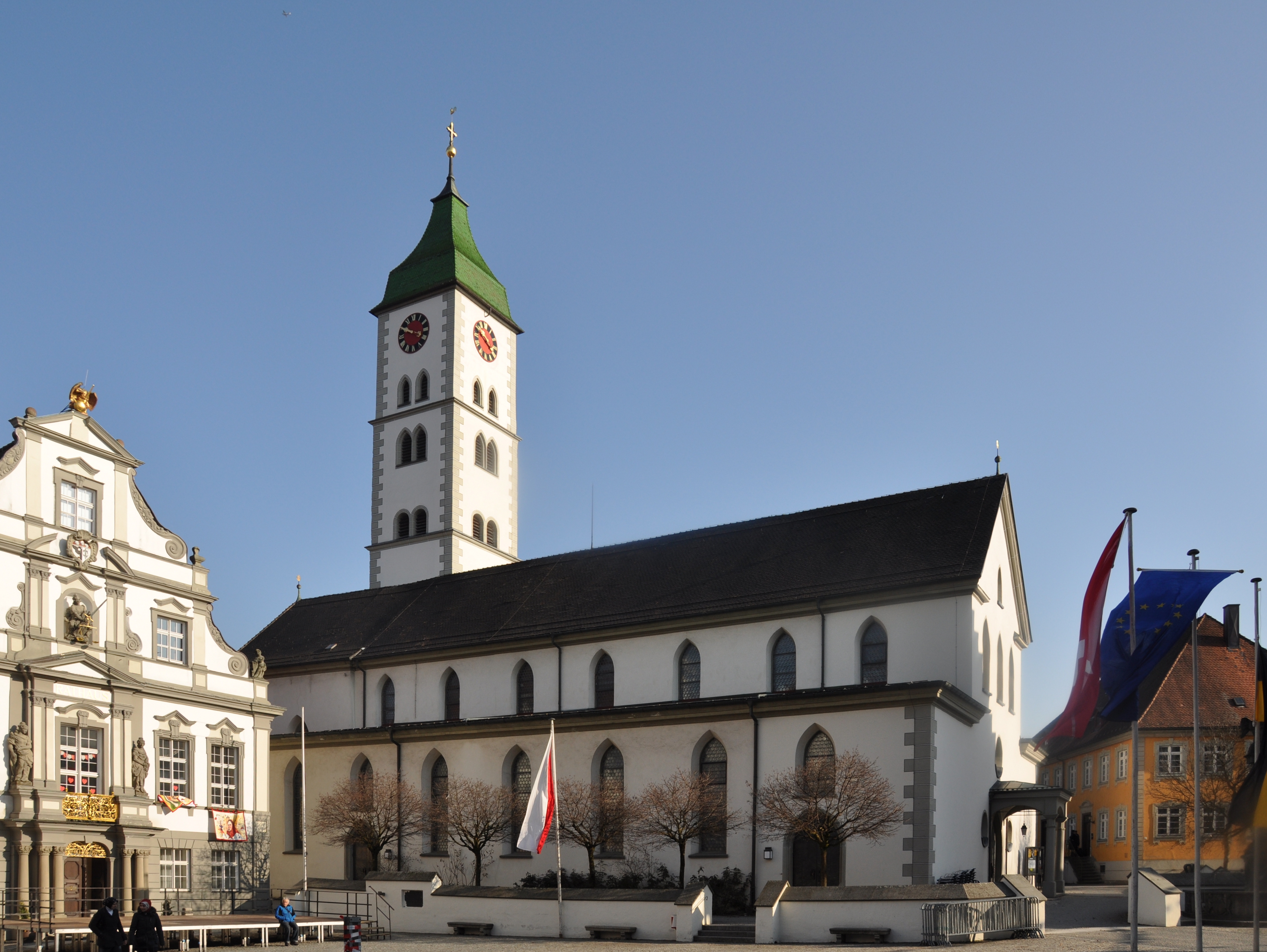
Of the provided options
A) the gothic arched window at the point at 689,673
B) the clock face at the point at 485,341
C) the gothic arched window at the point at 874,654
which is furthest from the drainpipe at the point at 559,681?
the clock face at the point at 485,341

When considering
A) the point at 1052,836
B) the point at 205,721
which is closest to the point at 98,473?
the point at 205,721

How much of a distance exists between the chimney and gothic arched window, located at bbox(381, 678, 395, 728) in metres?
37.1

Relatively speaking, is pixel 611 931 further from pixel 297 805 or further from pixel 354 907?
pixel 297 805

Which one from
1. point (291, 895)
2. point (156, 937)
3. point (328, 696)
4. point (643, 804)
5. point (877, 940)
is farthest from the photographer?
point (328, 696)

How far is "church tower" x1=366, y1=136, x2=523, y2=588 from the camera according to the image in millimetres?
55406

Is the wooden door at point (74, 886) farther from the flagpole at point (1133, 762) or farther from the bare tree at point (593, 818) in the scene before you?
the flagpole at point (1133, 762)

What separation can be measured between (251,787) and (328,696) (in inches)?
273

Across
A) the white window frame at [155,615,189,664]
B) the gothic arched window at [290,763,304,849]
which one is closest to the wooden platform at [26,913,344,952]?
the white window frame at [155,615,189,664]

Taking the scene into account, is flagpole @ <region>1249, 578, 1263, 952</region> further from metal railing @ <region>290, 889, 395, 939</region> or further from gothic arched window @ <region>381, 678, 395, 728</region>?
gothic arched window @ <region>381, 678, 395, 728</region>

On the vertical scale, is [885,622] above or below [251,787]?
above

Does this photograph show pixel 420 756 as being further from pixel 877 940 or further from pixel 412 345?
pixel 412 345

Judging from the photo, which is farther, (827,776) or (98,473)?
(98,473)

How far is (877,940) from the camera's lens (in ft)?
86.6

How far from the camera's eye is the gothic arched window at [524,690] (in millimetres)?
41750
